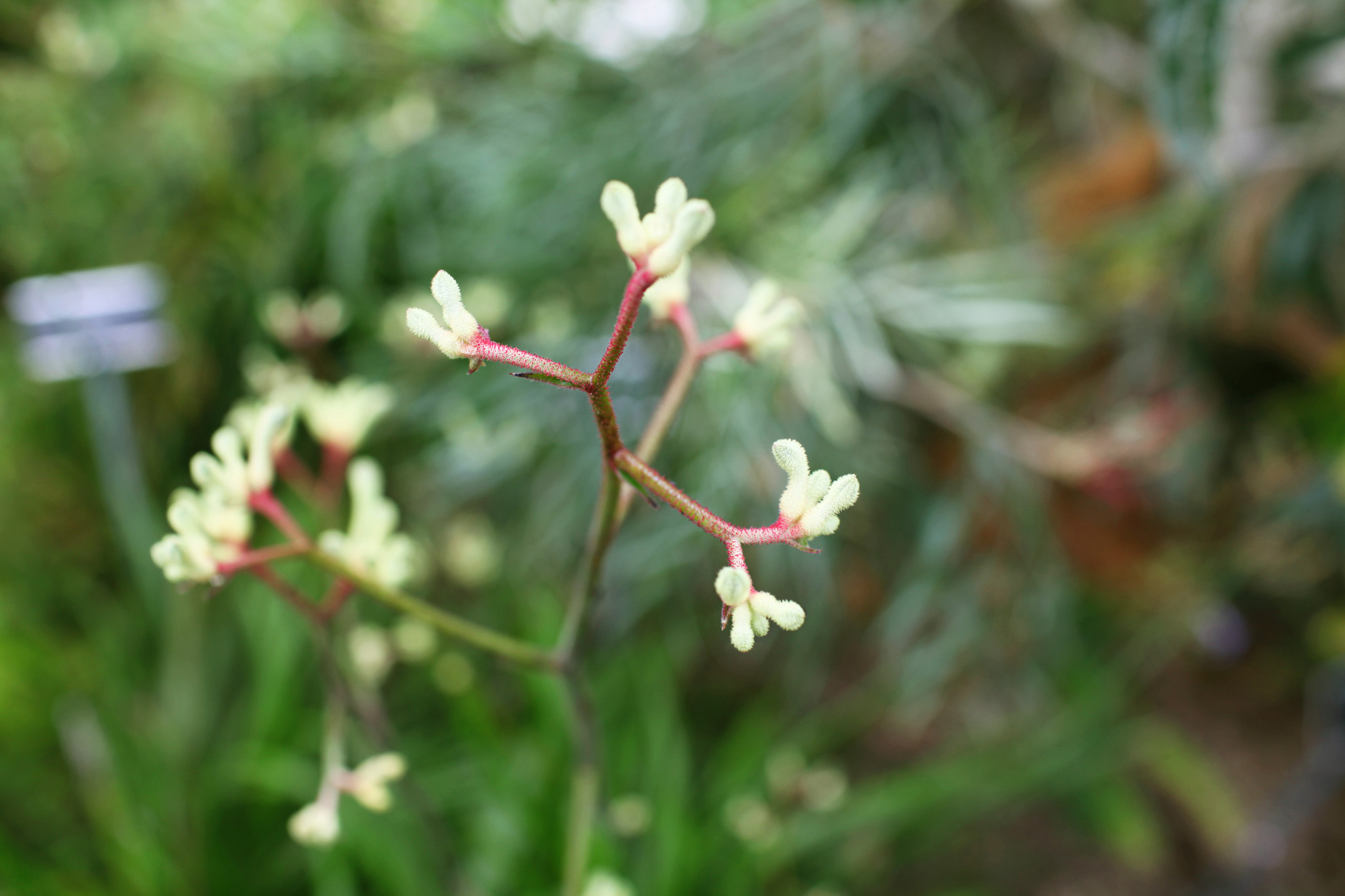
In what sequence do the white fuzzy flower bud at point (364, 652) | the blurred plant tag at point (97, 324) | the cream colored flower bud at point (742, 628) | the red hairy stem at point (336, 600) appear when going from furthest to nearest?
the blurred plant tag at point (97, 324) < the white fuzzy flower bud at point (364, 652) < the red hairy stem at point (336, 600) < the cream colored flower bud at point (742, 628)

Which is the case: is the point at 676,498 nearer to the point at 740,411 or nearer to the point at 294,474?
the point at 294,474

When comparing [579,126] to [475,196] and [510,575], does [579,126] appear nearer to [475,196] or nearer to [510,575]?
[475,196]

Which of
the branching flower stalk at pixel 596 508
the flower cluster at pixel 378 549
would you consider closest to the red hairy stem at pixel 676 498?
the branching flower stalk at pixel 596 508

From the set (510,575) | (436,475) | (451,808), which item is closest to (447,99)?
(436,475)

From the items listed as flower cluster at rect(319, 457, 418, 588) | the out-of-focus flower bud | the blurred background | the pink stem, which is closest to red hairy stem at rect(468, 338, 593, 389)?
the pink stem

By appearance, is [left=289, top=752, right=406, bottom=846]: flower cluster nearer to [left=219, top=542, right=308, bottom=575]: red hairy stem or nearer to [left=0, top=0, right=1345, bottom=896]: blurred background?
[left=219, top=542, right=308, bottom=575]: red hairy stem

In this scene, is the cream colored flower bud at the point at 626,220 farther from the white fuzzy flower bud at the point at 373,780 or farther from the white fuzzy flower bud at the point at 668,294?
the white fuzzy flower bud at the point at 373,780
